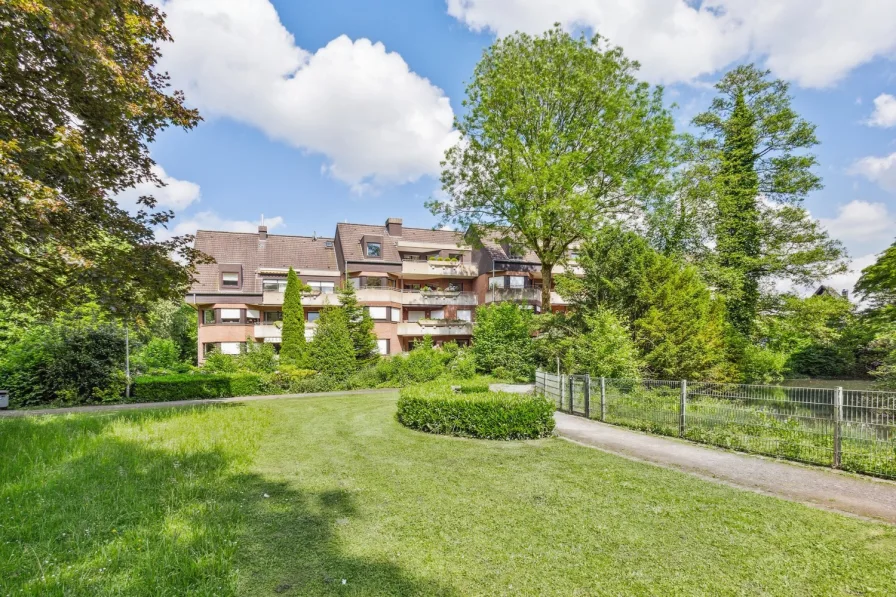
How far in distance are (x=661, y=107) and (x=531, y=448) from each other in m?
20.7

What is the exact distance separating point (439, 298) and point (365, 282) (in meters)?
5.76

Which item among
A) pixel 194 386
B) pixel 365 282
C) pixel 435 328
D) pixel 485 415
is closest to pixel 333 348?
pixel 194 386

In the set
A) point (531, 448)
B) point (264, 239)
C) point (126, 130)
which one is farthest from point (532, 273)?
point (126, 130)

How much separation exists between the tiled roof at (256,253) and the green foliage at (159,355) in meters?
4.90

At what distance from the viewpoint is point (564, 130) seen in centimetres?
2302

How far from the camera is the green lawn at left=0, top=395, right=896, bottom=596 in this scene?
4039 millimetres

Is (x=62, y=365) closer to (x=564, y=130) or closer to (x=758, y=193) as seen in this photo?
(x=564, y=130)

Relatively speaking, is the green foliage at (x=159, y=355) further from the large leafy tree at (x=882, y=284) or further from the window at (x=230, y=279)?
the large leafy tree at (x=882, y=284)

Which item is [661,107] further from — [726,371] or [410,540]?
[410,540]

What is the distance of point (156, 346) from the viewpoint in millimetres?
27094

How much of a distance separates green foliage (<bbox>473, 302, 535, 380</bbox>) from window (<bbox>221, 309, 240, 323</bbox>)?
17661 millimetres

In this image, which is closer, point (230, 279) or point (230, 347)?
point (230, 347)

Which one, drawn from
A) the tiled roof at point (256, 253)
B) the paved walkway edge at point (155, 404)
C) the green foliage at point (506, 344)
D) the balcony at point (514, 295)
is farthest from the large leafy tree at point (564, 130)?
the tiled roof at point (256, 253)

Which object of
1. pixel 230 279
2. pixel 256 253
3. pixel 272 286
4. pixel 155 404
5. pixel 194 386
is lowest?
pixel 155 404
